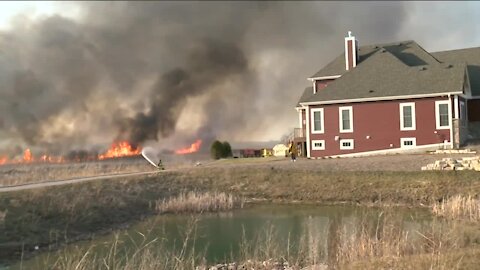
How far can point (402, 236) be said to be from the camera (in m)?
11.8

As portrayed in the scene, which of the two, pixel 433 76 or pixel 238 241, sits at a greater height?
pixel 433 76

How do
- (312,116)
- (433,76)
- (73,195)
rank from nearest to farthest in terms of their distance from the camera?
(73,195)
(433,76)
(312,116)

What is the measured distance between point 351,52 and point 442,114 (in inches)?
436

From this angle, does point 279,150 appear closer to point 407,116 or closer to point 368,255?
point 407,116

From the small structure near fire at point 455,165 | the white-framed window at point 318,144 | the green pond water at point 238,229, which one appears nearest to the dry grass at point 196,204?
the green pond water at point 238,229

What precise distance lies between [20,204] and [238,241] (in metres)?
9.69

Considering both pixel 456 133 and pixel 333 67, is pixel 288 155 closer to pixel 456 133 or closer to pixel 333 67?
pixel 333 67

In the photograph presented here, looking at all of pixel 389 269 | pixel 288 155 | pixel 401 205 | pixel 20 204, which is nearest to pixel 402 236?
pixel 389 269

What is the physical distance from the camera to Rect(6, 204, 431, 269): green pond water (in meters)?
15.0

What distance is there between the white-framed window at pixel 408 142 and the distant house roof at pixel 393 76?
3315mm

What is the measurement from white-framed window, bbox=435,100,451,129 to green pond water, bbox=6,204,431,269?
14.6 m

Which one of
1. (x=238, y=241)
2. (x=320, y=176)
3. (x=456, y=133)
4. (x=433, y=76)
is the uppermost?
(x=433, y=76)

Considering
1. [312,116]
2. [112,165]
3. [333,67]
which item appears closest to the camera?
[312,116]

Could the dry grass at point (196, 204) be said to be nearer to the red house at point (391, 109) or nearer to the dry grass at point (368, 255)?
the dry grass at point (368, 255)
